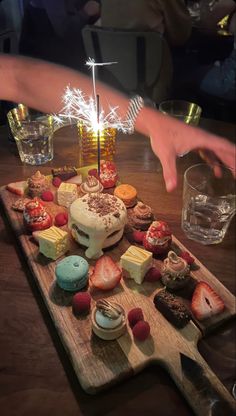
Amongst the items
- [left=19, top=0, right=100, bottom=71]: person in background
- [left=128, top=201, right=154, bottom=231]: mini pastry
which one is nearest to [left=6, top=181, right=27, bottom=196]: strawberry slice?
[left=128, top=201, right=154, bottom=231]: mini pastry

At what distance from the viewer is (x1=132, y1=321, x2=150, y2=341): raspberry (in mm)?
1141

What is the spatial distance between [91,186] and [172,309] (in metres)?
0.64

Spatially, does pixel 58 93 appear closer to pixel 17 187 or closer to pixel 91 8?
pixel 17 187

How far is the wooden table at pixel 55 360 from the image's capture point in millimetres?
1003

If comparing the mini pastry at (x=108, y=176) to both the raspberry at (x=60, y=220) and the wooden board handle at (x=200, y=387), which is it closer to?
the raspberry at (x=60, y=220)

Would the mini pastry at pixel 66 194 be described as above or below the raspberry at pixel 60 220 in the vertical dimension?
above

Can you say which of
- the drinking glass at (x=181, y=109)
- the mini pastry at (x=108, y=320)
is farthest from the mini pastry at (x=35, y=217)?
the drinking glass at (x=181, y=109)

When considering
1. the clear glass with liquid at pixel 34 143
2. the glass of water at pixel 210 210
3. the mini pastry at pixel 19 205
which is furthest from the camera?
the clear glass with liquid at pixel 34 143

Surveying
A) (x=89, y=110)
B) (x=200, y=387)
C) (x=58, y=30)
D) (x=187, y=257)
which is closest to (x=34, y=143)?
(x=89, y=110)

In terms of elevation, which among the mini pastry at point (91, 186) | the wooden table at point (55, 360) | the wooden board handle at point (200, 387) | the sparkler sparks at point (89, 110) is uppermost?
the sparkler sparks at point (89, 110)

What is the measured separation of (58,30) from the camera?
4105 millimetres

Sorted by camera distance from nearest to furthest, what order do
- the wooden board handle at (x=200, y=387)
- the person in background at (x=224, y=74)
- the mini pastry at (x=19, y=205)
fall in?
the wooden board handle at (x=200, y=387), the mini pastry at (x=19, y=205), the person in background at (x=224, y=74)

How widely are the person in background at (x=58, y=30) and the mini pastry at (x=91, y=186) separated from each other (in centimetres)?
281

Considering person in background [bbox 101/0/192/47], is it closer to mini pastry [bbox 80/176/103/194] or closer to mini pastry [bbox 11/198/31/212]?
mini pastry [bbox 80/176/103/194]
